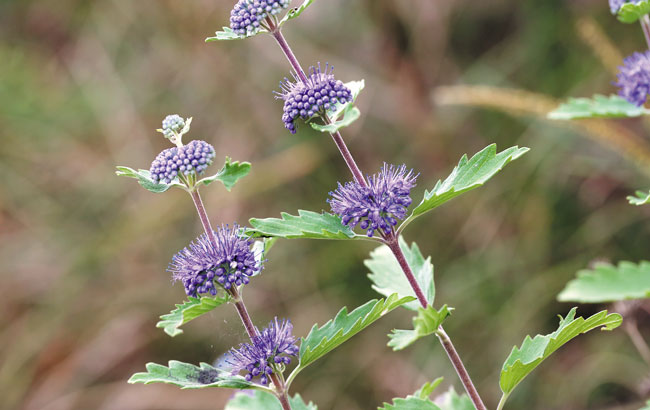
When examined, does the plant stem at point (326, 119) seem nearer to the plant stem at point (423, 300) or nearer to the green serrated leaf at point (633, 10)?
the plant stem at point (423, 300)

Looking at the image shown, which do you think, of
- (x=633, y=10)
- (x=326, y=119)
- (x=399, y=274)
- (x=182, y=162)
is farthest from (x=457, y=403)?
(x=633, y=10)

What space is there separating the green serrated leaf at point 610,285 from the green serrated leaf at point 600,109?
2.73 ft

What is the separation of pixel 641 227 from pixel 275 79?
8.24 ft

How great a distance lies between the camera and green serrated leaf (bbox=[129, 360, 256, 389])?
131cm

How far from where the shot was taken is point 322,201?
14.0 ft

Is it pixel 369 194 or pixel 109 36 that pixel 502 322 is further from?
pixel 109 36

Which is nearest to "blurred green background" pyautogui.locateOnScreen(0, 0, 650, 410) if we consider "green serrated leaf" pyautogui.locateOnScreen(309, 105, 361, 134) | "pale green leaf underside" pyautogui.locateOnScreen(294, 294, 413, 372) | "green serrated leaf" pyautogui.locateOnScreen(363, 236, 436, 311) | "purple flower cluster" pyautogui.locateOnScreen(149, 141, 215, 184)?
"green serrated leaf" pyautogui.locateOnScreen(363, 236, 436, 311)

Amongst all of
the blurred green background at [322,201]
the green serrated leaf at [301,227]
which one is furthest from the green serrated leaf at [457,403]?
the blurred green background at [322,201]

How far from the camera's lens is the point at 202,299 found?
127 centimetres

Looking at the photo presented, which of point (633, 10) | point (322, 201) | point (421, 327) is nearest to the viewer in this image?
point (421, 327)

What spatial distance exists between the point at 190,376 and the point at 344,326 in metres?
0.33

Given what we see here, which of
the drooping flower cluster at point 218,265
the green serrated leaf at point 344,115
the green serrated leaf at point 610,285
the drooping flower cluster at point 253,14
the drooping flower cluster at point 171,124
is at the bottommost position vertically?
the green serrated leaf at point 610,285

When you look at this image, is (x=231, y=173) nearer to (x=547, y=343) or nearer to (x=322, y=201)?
(x=547, y=343)

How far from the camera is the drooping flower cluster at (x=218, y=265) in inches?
53.8
